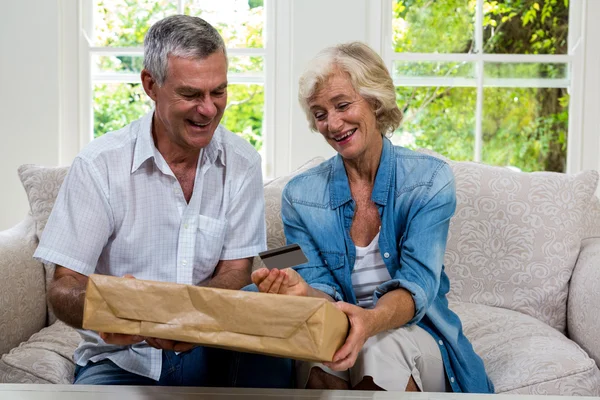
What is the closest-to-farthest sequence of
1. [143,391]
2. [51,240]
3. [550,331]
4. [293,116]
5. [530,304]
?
[143,391] → [51,240] → [550,331] → [530,304] → [293,116]

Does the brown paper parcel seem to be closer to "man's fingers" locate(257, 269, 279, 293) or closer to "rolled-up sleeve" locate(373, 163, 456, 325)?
"man's fingers" locate(257, 269, 279, 293)

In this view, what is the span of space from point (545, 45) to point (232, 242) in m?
1.96

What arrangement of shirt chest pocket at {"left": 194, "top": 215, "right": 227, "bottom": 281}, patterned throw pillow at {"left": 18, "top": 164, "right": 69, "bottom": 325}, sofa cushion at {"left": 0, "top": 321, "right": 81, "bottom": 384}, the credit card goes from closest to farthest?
1. the credit card
2. shirt chest pocket at {"left": 194, "top": 215, "right": 227, "bottom": 281}
3. sofa cushion at {"left": 0, "top": 321, "right": 81, "bottom": 384}
4. patterned throw pillow at {"left": 18, "top": 164, "right": 69, "bottom": 325}

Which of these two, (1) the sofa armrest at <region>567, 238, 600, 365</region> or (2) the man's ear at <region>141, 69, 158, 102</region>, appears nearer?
(2) the man's ear at <region>141, 69, 158, 102</region>

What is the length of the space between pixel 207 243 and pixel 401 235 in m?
0.43

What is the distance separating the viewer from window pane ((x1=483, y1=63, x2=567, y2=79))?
3068 millimetres

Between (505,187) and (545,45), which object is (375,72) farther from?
(545,45)

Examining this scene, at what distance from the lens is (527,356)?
5.83ft

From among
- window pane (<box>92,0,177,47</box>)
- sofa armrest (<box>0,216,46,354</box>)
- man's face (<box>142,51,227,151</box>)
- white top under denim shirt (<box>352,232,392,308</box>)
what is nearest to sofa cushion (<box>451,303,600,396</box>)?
white top under denim shirt (<box>352,232,392,308</box>)

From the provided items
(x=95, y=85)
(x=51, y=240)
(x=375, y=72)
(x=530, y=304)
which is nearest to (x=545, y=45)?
(x=530, y=304)

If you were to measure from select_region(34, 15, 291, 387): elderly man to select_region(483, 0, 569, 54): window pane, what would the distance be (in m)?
1.76

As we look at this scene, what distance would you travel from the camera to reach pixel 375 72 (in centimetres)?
170

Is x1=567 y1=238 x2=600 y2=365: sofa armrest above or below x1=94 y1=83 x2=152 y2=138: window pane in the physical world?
below

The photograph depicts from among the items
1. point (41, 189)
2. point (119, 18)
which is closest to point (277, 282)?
point (41, 189)
